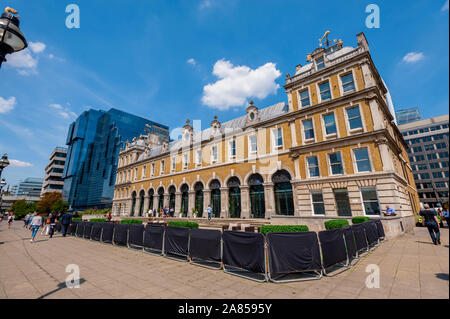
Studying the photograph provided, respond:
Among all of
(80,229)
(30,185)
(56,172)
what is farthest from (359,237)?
(30,185)

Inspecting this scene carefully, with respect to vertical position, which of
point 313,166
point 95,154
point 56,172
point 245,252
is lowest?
point 245,252

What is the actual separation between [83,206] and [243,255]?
93168 mm

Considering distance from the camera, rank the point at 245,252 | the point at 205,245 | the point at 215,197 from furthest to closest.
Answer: the point at 215,197 → the point at 205,245 → the point at 245,252

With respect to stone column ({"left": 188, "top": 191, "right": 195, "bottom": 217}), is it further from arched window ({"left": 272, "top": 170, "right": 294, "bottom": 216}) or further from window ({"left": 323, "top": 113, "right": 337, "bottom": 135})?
window ({"left": 323, "top": 113, "right": 337, "bottom": 135})

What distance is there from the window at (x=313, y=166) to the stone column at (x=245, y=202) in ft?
23.3

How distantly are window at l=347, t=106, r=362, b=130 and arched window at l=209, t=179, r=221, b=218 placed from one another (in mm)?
15808

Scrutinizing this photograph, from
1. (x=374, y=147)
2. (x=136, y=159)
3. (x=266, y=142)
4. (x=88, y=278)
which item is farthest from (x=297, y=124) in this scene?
(x=136, y=159)

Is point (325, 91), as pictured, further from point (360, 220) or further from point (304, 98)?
point (360, 220)

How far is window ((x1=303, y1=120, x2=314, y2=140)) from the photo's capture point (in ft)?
60.7

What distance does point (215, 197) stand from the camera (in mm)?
25281

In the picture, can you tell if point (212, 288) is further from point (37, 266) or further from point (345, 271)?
point (37, 266)

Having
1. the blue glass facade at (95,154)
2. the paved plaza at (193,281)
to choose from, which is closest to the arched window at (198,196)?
the paved plaza at (193,281)

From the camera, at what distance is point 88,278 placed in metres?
5.84

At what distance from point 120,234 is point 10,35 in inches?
389
